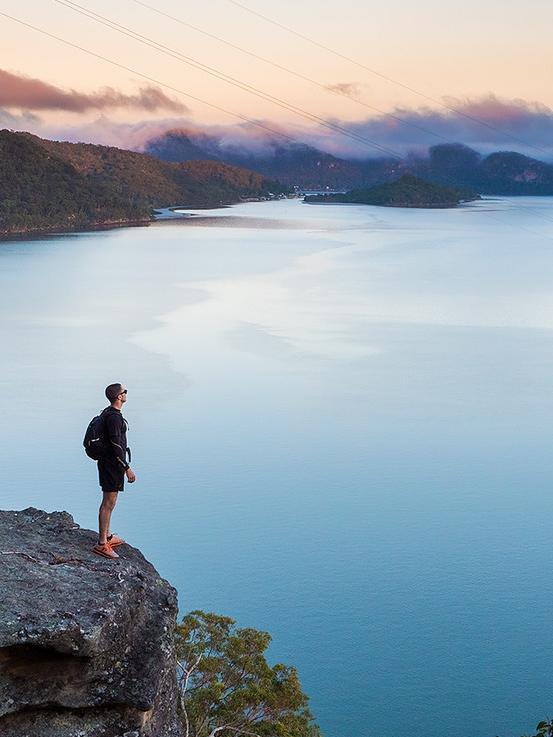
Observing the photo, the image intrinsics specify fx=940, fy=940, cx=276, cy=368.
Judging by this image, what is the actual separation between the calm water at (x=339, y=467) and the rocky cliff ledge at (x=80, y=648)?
7380mm

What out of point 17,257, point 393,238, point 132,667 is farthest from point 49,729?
point 393,238

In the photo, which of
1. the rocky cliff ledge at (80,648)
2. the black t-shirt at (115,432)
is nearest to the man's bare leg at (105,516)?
the rocky cliff ledge at (80,648)

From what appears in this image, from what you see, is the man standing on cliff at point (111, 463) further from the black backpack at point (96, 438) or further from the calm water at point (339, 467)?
the calm water at point (339, 467)

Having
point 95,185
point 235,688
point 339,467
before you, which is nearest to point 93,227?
point 95,185

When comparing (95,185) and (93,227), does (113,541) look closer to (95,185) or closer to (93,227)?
(93,227)

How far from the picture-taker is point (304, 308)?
1737 inches

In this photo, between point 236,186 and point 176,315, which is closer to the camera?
point 176,315

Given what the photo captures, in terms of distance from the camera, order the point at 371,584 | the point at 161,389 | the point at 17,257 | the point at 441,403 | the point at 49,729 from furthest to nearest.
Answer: the point at 17,257 → the point at 161,389 → the point at 441,403 → the point at 371,584 → the point at 49,729

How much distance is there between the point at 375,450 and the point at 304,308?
2110 cm

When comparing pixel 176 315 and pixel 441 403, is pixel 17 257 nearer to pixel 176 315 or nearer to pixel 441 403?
pixel 176 315

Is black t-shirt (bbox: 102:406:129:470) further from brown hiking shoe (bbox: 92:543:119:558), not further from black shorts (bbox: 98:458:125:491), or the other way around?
brown hiking shoe (bbox: 92:543:119:558)

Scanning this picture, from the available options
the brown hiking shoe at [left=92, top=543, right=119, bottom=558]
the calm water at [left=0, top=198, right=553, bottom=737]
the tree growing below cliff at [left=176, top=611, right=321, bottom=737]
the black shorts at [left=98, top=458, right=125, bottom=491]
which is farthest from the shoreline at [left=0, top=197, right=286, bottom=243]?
the brown hiking shoe at [left=92, top=543, right=119, bottom=558]

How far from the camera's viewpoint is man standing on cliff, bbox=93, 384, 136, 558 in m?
6.62

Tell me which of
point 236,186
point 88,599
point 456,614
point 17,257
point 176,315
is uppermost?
point 236,186
